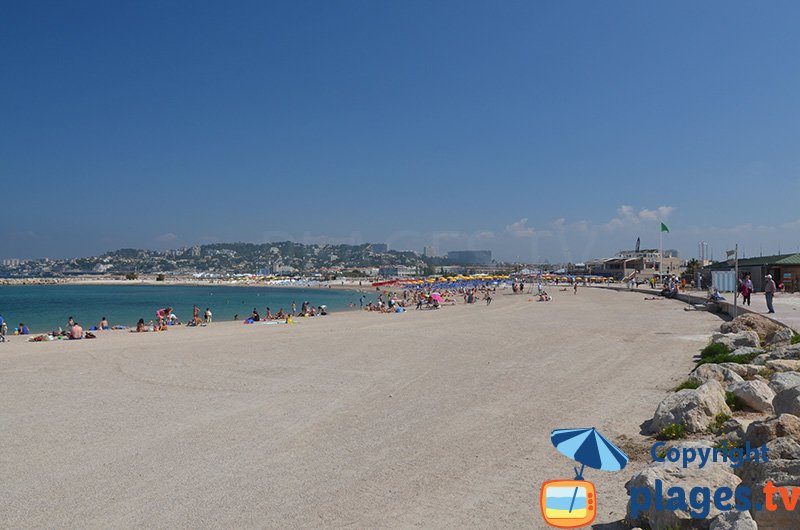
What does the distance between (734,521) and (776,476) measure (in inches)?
24.9

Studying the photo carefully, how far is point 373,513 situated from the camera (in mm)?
4676

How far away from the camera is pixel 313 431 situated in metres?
7.22

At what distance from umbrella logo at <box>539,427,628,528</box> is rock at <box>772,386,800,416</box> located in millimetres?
2281

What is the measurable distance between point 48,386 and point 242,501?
7.56 m

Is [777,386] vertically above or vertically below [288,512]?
above

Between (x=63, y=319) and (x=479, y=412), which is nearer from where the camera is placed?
(x=479, y=412)

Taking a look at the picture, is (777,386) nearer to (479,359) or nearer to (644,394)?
(644,394)

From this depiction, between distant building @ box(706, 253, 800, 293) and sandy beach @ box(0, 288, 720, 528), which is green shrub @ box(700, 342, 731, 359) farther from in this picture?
distant building @ box(706, 253, 800, 293)

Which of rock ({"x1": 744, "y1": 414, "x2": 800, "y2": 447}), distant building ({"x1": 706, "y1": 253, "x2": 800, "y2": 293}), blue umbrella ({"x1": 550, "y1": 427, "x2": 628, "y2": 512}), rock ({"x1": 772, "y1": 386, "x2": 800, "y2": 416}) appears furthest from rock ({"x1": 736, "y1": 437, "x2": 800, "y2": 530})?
distant building ({"x1": 706, "y1": 253, "x2": 800, "y2": 293})

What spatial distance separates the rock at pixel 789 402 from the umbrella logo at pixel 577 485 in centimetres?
228

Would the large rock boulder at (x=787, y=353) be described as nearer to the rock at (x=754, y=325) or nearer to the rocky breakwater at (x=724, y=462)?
the rocky breakwater at (x=724, y=462)

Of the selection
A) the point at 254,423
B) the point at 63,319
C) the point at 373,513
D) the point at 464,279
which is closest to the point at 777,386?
the point at 373,513

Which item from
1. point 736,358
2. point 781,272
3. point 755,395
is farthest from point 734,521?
point 781,272

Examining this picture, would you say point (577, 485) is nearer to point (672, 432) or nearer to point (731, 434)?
point (731, 434)
